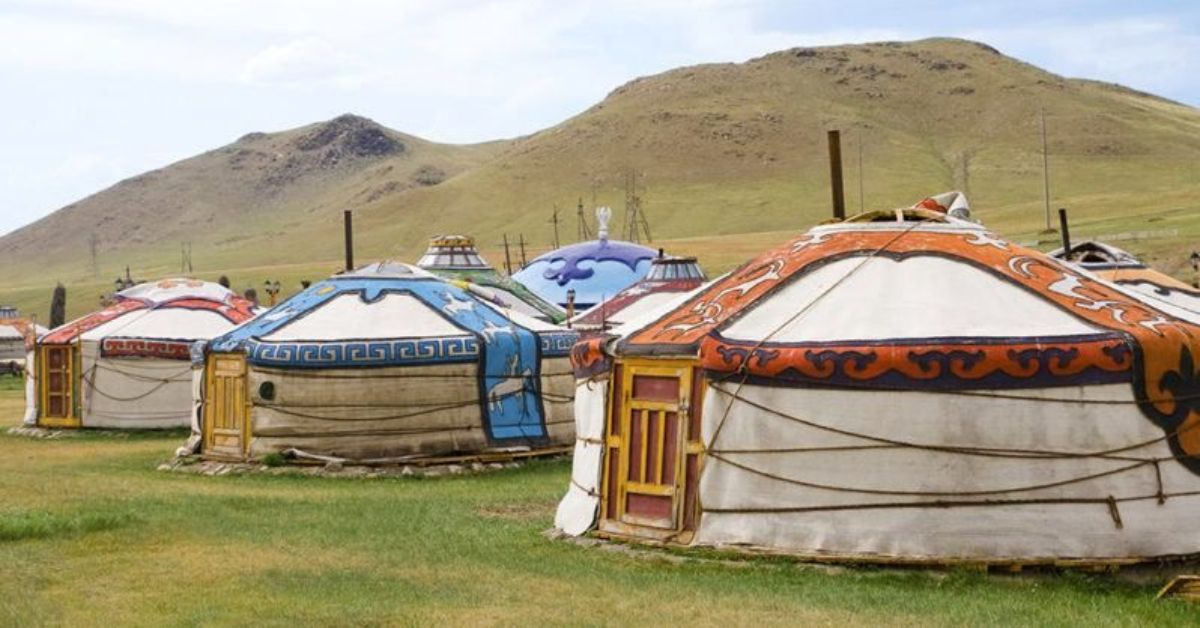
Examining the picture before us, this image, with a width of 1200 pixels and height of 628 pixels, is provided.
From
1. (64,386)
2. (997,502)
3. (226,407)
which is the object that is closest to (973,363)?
(997,502)

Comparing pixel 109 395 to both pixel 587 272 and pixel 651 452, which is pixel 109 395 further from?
pixel 651 452

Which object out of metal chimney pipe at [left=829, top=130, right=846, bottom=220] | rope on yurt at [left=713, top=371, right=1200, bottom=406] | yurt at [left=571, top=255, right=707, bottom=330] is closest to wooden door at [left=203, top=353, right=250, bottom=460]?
yurt at [left=571, top=255, right=707, bottom=330]

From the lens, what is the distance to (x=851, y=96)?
5128 inches

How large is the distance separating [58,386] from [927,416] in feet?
60.3

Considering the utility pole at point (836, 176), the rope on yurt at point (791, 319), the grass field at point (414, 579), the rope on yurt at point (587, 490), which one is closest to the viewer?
the grass field at point (414, 579)

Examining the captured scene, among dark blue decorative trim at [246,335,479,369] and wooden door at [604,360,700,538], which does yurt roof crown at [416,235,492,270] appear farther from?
wooden door at [604,360,700,538]

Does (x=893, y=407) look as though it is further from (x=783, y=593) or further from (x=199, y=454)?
(x=199, y=454)

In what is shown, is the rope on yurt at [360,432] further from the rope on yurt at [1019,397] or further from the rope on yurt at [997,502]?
the rope on yurt at [1019,397]

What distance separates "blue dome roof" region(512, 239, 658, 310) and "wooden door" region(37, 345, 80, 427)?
10.4 metres

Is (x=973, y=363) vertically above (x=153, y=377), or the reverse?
(x=153, y=377)

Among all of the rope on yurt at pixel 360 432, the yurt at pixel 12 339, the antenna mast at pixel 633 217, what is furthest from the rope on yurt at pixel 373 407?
the antenna mast at pixel 633 217

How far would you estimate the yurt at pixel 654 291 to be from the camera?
25.5m

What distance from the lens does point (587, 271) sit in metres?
33.9

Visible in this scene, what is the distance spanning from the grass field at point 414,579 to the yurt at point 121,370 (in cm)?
972
